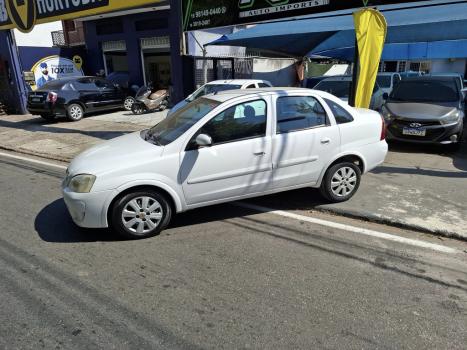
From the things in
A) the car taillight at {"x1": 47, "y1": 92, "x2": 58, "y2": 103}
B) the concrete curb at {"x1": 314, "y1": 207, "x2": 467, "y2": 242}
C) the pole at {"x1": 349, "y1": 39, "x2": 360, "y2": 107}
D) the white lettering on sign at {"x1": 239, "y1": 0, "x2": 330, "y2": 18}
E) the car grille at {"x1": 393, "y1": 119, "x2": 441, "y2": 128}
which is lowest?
the concrete curb at {"x1": 314, "y1": 207, "x2": 467, "y2": 242}

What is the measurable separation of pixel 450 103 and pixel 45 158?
9346mm

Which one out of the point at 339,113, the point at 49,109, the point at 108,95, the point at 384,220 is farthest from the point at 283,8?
the point at 108,95

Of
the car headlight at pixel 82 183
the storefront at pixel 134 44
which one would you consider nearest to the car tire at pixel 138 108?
the storefront at pixel 134 44

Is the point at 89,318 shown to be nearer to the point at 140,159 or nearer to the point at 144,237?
the point at 144,237

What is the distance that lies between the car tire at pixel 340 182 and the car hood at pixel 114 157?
225 cm

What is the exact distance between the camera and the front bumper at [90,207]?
3.95 meters

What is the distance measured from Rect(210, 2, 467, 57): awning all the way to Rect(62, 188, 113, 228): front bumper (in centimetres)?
690

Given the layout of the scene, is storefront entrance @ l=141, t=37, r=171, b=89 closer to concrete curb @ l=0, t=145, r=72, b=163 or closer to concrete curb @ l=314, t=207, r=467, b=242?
concrete curb @ l=0, t=145, r=72, b=163

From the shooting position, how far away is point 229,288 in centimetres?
329

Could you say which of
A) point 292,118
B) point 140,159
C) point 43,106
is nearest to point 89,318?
point 140,159

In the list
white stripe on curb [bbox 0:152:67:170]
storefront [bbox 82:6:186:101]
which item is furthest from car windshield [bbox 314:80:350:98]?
white stripe on curb [bbox 0:152:67:170]

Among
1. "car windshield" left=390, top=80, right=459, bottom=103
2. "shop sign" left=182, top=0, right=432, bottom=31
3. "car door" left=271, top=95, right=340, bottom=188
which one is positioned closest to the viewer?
"car door" left=271, top=95, right=340, bottom=188

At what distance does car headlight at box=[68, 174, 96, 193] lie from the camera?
3.97 metres

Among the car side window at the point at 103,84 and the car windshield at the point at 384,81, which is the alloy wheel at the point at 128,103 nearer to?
the car side window at the point at 103,84
